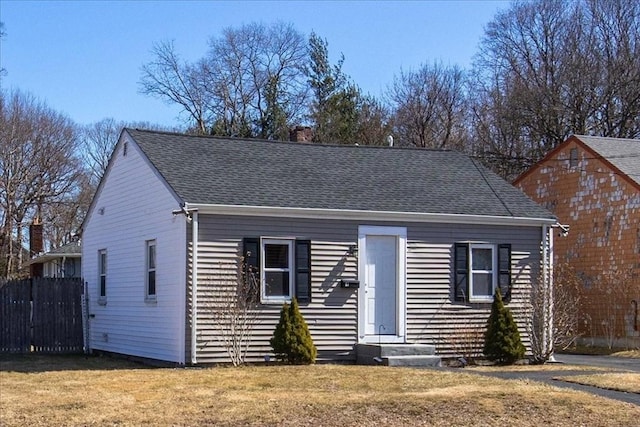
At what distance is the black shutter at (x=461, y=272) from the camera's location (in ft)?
64.3

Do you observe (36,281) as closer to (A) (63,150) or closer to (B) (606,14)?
(A) (63,150)

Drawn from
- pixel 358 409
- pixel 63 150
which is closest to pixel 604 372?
pixel 358 409

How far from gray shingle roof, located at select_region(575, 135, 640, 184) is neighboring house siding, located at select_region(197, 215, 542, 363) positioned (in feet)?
22.2

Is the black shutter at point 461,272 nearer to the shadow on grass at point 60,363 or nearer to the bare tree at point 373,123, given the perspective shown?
the shadow on grass at point 60,363

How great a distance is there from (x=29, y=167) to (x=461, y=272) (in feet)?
101

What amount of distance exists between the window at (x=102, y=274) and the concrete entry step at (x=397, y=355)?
7019 mm

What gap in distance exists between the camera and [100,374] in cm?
1669

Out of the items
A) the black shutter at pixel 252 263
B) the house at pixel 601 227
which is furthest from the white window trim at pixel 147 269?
the house at pixel 601 227

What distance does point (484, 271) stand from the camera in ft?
65.2

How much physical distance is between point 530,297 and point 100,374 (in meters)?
9.04

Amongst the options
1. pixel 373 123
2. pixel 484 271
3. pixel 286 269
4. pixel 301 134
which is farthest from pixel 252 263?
pixel 373 123

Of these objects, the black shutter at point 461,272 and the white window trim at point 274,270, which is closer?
the white window trim at point 274,270

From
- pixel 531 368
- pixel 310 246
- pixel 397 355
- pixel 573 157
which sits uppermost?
pixel 573 157

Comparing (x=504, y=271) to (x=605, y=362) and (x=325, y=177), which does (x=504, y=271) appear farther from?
(x=325, y=177)
